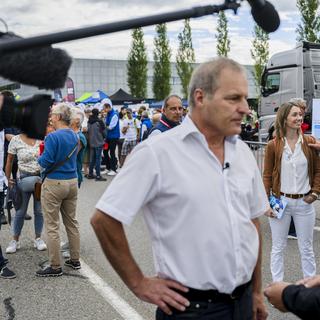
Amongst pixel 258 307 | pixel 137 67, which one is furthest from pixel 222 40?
pixel 258 307

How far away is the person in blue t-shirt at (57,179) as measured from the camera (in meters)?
5.25

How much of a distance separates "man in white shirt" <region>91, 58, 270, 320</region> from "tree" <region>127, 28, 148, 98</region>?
185 feet

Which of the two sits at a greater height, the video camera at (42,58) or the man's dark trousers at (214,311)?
the video camera at (42,58)

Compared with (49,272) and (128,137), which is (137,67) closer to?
(128,137)

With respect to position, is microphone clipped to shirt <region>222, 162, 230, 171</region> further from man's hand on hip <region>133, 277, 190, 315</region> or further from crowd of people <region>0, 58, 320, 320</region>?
man's hand on hip <region>133, 277, 190, 315</region>

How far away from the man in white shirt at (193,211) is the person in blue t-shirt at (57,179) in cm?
323

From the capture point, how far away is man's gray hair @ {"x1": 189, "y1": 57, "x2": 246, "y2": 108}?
7.07ft

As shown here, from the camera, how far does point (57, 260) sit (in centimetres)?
528

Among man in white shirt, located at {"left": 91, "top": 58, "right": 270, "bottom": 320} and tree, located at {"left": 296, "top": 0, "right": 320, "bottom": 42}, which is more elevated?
tree, located at {"left": 296, "top": 0, "right": 320, "bottom": 42}

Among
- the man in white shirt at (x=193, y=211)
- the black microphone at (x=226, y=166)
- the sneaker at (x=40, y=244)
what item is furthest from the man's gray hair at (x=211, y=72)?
the sneaker at (x=40, y=244)

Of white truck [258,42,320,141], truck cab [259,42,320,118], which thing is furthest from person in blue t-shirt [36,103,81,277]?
truck cab [259,42,320,118]

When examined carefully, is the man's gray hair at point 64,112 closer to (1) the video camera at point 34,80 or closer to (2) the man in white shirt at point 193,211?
(2) the man in white shirt at point 193,211

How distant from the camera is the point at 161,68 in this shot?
58594mm

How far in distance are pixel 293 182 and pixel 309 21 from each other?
1343 inches
